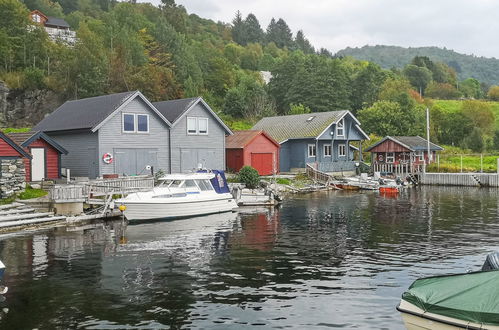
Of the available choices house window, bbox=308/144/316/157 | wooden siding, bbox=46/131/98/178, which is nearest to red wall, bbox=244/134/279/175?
house window, bbox=308/144/316/157

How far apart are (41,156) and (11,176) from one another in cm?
628

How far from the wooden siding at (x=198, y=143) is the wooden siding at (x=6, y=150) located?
1591 cm

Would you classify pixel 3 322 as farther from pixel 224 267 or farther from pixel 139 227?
pixel 139 227

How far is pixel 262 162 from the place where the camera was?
5425 cm

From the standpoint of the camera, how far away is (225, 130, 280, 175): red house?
5256 cm

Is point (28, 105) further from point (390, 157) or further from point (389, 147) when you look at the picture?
point (390, 157)

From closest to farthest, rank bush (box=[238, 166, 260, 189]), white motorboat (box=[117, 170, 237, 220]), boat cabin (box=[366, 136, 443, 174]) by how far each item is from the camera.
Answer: white motorboat (box=[117, 170, 237, 220])
bush (box=[238, 166, 260, 189])
boat cabin (box=[366, 136, 443, 174])

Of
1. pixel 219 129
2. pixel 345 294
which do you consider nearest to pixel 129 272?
pixel 345 294

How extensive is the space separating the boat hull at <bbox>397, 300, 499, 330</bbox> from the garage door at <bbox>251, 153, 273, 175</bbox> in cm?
4268

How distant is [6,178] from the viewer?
3158 centimetres

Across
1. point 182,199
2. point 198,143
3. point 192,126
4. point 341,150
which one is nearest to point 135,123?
point 192,126

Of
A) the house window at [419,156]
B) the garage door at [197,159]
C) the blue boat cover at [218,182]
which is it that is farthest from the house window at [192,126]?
the house window at [419,156]

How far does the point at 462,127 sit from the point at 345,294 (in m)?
77.7

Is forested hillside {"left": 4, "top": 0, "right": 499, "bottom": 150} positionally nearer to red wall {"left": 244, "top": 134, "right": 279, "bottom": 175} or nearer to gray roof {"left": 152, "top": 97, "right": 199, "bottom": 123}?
gray roof {"left": 152, "top": 97, "right": 199, "bottom": 123}
